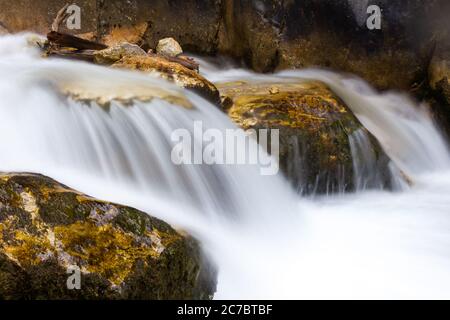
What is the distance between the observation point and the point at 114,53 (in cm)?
635

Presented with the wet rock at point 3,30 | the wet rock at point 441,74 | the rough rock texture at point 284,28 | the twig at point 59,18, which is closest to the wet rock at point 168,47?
the rough rock texture at point 284,28

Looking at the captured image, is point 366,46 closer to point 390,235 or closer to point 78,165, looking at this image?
point 390,235

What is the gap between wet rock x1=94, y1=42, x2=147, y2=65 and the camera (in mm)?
6207

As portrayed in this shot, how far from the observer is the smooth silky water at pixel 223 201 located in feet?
12.1

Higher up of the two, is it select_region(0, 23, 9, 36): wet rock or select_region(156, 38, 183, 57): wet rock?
select_region(0, 23, 9, 36): wet rock

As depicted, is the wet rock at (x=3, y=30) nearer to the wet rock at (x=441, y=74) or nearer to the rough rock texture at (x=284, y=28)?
the rough rock texture at (x=284, y=28)

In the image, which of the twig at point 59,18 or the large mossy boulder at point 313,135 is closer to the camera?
the large mossy boulder at point 313,135

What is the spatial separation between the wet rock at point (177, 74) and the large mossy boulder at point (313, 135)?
1.11 feet

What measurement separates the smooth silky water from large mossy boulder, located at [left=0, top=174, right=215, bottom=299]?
533 millimetres

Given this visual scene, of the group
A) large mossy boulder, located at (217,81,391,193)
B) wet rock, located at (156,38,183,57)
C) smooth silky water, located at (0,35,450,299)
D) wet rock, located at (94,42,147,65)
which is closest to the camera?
smooth silky water, located at (0,35,450,299)

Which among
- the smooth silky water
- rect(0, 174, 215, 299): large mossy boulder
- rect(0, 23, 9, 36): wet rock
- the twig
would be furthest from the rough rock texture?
rect(0, 174, 215, 299): large mossy boulder

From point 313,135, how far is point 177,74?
1652 millimetres

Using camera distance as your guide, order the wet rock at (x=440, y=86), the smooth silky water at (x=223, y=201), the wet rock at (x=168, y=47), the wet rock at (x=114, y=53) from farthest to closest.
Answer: the wet rock at (x=168, y=47), the wet rock at (x=440, y=86), the wet rock at (x=114, y=53), the smooth silky water at (x=223, y=201)

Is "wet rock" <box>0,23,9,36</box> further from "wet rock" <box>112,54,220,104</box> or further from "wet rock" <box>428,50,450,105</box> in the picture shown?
"wet rock" <box>428,50,450,105</box>
